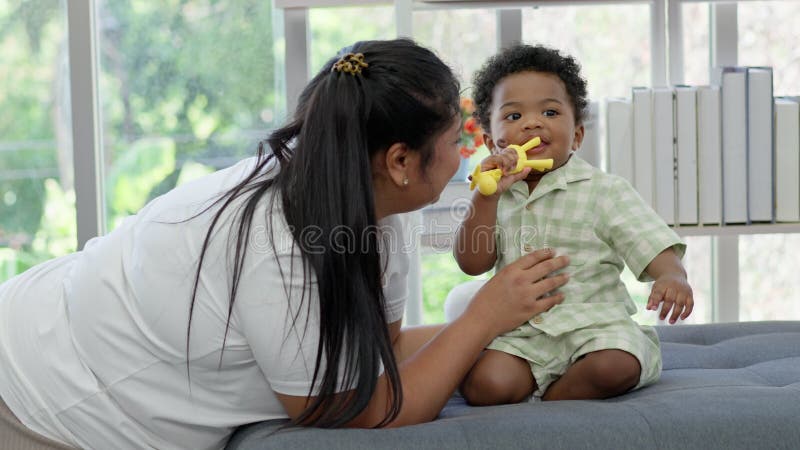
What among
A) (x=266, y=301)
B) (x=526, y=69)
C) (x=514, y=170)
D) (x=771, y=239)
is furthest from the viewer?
→ (x=771, y=239)

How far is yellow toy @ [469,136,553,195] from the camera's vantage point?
157 cm

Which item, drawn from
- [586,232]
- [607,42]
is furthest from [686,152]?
[586,232]

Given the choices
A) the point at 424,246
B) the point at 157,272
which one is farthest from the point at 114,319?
the point at 424,246

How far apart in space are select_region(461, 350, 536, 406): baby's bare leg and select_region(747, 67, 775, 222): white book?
1057 millimetres


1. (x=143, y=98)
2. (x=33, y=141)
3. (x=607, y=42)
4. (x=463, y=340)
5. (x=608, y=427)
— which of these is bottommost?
(x=608, y=427)

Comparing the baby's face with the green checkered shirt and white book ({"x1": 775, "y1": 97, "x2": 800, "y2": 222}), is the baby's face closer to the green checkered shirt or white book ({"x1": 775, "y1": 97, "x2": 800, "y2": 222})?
the green checkered shirt

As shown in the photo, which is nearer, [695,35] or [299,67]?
[299,67]

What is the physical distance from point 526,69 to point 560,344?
0.49 metres

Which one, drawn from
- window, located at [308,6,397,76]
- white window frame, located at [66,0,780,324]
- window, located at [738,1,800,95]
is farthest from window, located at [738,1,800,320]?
window, located at [308,6,397,76]

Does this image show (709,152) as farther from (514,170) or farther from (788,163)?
(514,170)

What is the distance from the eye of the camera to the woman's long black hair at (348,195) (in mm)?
1236

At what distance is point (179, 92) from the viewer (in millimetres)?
2906

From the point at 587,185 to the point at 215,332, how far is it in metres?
0.71

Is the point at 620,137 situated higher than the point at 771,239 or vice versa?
the point at 620,137
